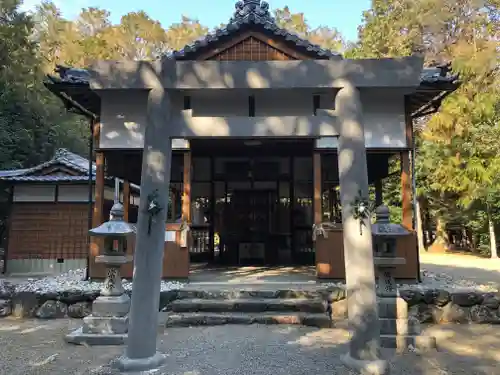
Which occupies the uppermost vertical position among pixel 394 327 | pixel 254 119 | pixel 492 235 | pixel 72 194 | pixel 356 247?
pixel 72 194

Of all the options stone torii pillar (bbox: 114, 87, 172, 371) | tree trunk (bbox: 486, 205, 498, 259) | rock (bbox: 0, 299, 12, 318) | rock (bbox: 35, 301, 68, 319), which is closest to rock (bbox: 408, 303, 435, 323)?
stone torii pillar (bbox: 114, 87, 172, 371)

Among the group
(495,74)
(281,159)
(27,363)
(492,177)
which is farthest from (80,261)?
(495,74)

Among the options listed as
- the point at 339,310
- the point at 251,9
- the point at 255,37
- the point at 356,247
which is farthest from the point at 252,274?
the point at 251,9

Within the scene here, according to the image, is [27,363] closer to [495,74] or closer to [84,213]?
[84,213]

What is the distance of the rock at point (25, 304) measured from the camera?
7207mm

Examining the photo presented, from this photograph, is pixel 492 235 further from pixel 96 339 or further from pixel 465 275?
pixel 96 339

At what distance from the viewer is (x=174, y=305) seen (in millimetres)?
6719

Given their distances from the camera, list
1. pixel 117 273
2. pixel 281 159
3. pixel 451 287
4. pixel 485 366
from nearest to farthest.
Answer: pixel 485 366, pixel 117 273, pixel 451 287, pixel 281 159

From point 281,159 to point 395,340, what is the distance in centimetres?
685

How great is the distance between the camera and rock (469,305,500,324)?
6.79 m

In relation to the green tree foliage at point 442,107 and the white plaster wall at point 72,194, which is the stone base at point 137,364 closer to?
the white plaster wall at point 72,194

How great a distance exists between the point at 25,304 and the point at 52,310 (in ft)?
1.83

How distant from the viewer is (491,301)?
6852 mm

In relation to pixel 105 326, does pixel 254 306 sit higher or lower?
higher
